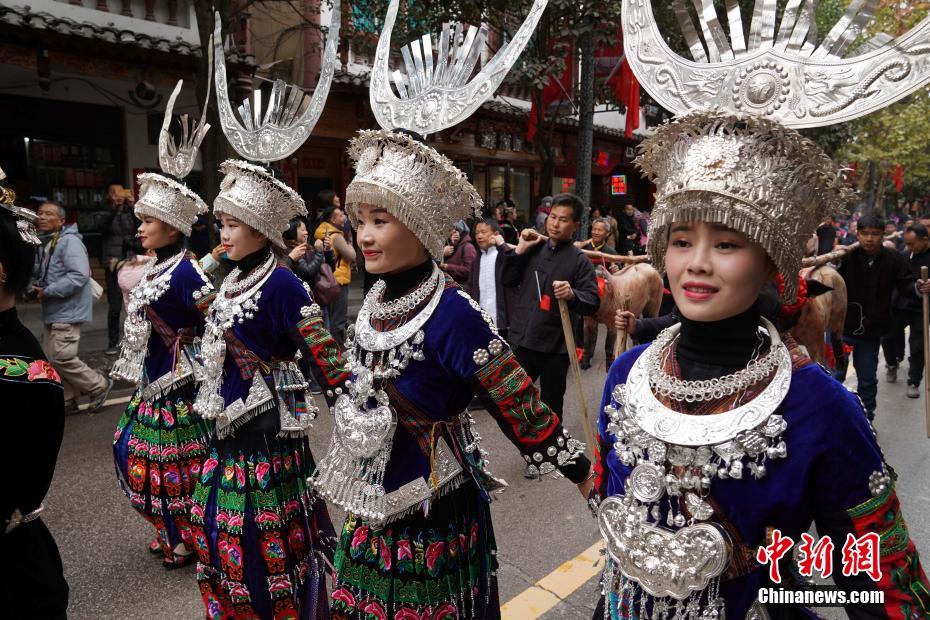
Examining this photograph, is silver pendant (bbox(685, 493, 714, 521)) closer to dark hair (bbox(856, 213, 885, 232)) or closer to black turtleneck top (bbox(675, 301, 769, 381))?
black turtleneck top (bbox(675, 301, 769, 381))

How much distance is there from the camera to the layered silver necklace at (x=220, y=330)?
2.93m

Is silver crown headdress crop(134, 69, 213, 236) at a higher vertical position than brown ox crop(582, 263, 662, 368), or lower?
higher

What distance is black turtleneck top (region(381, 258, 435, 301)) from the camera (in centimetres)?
235

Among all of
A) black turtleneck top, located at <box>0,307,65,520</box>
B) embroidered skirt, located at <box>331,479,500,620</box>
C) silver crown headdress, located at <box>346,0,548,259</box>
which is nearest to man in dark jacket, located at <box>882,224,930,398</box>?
silver crown headdress, located at <box>346,0,548,259</box>

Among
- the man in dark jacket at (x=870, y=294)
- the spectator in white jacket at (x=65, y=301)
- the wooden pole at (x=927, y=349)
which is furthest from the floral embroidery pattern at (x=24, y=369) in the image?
the wooden pole at (x=927, y=349)

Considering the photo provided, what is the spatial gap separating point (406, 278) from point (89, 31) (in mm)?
7776

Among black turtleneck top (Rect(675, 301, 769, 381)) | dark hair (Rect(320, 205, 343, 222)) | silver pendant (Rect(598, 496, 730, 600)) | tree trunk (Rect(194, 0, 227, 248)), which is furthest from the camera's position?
dark hair (Rect(320, 205, 343, 222))

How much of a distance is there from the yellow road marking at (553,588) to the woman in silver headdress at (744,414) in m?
1.74

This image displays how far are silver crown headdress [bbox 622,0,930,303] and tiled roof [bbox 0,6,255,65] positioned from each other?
8.39 meters

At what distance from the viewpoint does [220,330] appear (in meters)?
2.95

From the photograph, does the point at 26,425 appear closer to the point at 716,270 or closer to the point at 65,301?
the point at 716,270

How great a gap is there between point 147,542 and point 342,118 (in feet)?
34.0

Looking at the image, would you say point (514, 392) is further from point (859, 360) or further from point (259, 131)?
point (859, 360)

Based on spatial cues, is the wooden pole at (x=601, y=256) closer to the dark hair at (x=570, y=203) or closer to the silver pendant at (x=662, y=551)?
the dark hair at (x=570, y=203)
